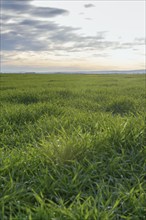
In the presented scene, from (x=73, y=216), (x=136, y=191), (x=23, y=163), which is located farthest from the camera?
(x=23, y=163)

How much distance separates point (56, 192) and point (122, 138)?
1.27 meters

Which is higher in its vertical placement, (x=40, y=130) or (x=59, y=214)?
(x=40, y=130)

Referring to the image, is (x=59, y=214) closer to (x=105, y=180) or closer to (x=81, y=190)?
(x=81, y=190)

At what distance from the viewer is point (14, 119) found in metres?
5.36

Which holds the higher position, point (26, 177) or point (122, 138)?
point (122, 138)

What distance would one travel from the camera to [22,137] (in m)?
4.23

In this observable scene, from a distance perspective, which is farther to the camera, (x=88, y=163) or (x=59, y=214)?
(x=88, y=163)

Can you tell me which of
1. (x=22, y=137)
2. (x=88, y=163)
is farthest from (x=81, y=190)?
(x=22, y=137)

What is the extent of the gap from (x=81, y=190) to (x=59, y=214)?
1.62ft

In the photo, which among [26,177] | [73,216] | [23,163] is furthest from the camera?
[23,163]

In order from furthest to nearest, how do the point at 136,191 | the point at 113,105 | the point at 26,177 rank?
1. the point at 113,105
2. the point at 26,177
3. the point at 136,191

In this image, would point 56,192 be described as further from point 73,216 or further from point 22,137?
point 22,137

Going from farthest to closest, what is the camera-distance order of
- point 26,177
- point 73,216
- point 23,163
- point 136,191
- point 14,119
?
point 14,119 < point 23,163 < point 26,177 < point 136,191 < point 73,216

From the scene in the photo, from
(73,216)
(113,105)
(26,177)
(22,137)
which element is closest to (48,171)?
(26,177)
